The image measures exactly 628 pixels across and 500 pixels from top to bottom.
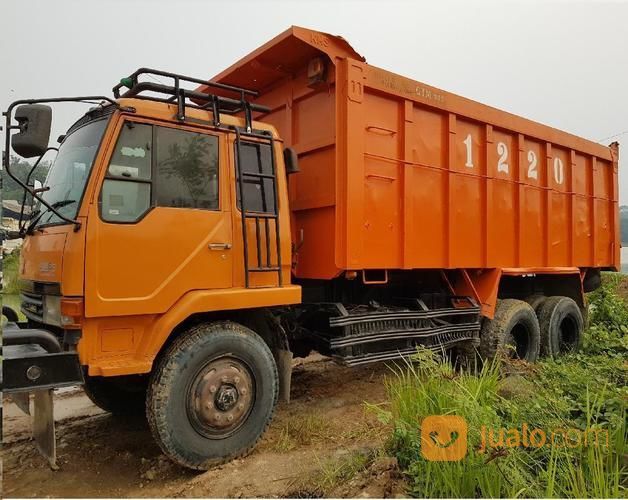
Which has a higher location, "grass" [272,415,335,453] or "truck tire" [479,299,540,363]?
"truck tire" [479,299,540,363]

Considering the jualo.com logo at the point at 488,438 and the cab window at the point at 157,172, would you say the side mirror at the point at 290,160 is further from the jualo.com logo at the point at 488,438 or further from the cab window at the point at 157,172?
the jualo.com logo at the point at 488,438

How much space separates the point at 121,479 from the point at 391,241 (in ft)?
9.85

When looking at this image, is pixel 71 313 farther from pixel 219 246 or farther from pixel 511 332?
pixel 511 332

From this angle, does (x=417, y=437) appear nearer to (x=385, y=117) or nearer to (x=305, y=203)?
(x=305, y=203)

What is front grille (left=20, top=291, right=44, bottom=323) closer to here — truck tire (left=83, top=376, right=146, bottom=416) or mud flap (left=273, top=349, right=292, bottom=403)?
truck tire (left=83, top=376, right=146, bottom=416)

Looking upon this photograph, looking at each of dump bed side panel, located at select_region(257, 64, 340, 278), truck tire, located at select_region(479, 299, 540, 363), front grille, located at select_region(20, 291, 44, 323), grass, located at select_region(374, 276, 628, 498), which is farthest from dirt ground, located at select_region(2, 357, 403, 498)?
truck tire, located at select_region(479, 299, 540, 363)

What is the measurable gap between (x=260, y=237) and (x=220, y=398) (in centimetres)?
126

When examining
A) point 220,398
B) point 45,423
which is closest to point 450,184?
point 220,398

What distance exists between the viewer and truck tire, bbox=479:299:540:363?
5559 millimetres

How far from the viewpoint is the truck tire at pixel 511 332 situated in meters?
5.56

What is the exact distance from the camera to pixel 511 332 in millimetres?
5859

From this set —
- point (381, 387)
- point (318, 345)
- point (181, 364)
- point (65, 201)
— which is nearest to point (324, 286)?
point (318, 345)

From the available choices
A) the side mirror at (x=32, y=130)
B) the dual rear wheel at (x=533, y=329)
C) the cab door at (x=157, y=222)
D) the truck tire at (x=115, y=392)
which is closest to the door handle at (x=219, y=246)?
the cab door at (x=157, y=222)

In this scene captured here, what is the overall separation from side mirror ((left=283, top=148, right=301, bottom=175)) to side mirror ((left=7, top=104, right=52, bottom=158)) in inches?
74.9
